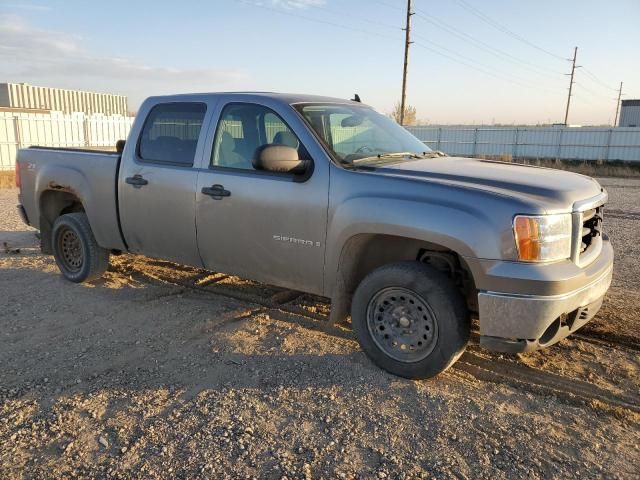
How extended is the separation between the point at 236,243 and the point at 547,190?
2406mm

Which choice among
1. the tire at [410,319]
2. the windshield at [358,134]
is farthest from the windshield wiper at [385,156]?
the tire at [410,319]

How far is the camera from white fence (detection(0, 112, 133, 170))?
21000 millimetres

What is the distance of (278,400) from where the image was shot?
346cm

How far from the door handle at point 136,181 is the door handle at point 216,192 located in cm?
81

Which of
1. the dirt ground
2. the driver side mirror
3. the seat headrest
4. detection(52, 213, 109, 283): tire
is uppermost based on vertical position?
the seat headrest

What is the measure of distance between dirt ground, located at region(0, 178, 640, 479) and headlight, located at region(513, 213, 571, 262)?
3.28 feet

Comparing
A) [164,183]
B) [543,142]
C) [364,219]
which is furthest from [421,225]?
[543,142]

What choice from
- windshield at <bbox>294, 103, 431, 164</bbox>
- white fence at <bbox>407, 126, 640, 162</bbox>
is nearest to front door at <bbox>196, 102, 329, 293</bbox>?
windshield at <bbox>294, 103, 431, 164</bbox>

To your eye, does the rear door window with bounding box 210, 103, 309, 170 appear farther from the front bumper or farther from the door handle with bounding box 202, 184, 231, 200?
the front bumper

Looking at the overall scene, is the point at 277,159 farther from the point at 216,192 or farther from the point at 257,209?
the point at 216,192

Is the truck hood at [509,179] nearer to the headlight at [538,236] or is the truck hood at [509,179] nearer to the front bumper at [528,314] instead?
the headlight at [538,236]

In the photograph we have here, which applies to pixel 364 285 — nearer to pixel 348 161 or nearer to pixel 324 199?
pixel 324 199

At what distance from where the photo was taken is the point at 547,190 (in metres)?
3.43

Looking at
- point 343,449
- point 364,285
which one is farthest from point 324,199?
point 343,449
